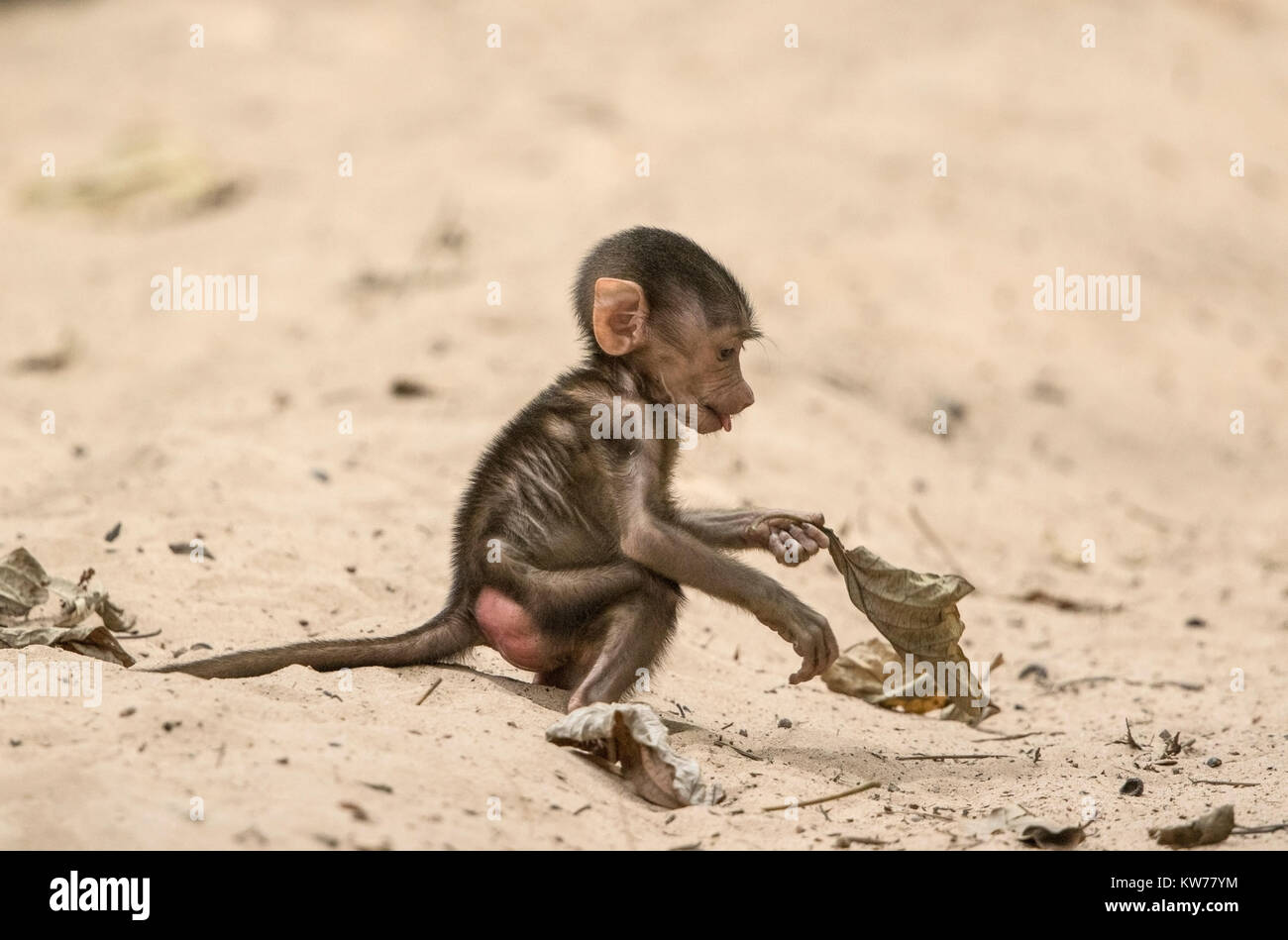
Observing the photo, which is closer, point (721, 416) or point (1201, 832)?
point (1201, 832)

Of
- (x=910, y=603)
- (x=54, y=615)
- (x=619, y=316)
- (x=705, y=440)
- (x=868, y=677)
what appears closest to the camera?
(x=910, y=603)

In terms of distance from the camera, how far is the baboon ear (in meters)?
5.02

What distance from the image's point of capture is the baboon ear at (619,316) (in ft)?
16.5

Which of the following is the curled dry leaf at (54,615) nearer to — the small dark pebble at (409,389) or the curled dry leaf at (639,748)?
the curled dry leaf at (639,748)

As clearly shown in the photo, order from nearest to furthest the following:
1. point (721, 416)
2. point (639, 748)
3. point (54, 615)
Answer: point (639, 748), point (721, 416), point (54, 615)

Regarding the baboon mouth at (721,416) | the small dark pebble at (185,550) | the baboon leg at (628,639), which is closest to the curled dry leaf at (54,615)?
the small dark pebble at (185,550)

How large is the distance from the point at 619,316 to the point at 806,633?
123 centimetres

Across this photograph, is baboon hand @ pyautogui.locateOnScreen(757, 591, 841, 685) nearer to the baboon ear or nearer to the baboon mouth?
the baboon mouth

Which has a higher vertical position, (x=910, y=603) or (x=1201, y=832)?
(x=910, y=603)

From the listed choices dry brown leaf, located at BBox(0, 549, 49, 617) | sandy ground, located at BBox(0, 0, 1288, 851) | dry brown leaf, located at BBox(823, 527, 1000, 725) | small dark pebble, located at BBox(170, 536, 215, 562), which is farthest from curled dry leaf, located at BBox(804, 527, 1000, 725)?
dry brown leaf, located at BBox(0, 549, 49, 617)

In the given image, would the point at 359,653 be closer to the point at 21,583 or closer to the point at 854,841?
the point at 21,583

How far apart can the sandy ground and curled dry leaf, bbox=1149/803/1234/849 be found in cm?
7

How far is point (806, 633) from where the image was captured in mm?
4695

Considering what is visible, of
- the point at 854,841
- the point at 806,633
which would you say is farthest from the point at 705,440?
the point at 854,841
